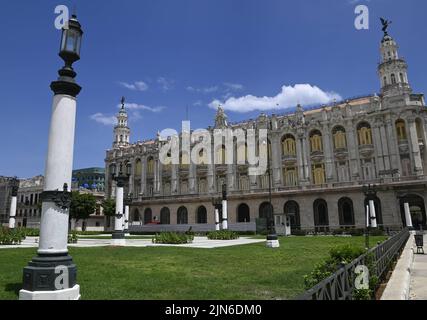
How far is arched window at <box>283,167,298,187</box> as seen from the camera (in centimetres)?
5202

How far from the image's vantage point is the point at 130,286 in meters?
9.18

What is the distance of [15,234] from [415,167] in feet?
148

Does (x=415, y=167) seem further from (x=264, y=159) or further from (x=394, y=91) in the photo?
(x=264, y=159)

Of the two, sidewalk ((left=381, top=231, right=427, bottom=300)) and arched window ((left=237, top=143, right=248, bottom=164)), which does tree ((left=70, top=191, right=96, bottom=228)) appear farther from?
sidewalk ((left=381, top=231, right=427, bottom=300))

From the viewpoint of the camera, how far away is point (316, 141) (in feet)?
170

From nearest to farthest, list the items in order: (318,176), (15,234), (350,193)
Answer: (15,234) < (350,193) < (318,176)

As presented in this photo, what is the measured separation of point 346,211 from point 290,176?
997 cm

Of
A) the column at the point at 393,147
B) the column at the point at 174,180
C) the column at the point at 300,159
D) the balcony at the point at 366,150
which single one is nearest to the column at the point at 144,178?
the column at the point at 174,180

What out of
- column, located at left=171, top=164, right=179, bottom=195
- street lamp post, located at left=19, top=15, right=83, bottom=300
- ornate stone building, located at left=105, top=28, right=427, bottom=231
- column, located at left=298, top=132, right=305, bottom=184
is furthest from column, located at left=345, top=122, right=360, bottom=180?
street lamp post, located at left=19, top=15, right=83, bottom=300

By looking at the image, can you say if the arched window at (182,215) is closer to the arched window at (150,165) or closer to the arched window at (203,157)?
the arched window at (203,157)

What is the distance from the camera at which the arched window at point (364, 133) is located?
1876 inches

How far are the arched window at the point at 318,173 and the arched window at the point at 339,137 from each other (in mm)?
3756
